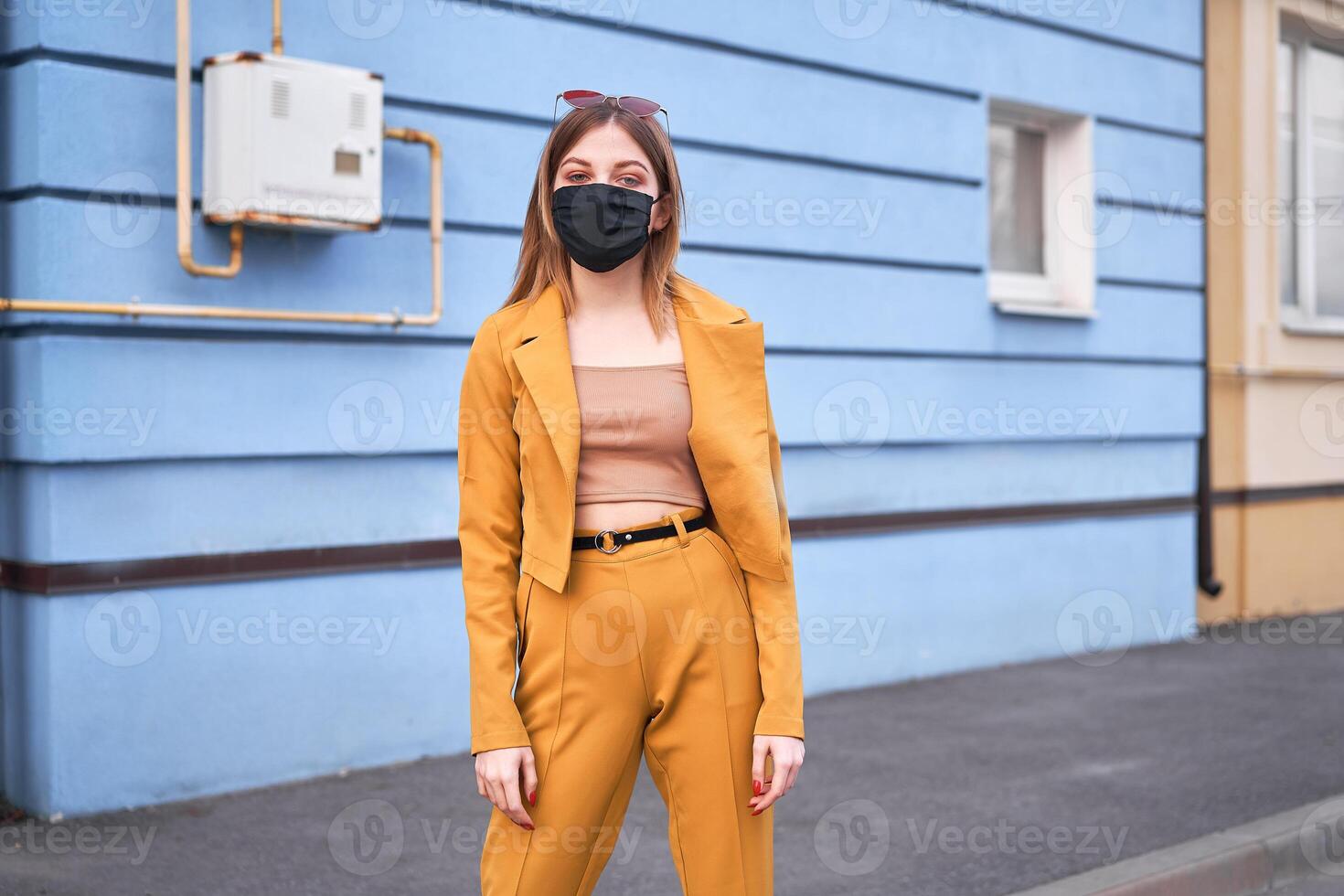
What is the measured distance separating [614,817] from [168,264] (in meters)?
3.15

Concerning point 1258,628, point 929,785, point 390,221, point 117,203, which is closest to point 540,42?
point 390,221

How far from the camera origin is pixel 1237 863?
4.50 metres

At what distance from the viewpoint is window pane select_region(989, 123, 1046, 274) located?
8.22 meters

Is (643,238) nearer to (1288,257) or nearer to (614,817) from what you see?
(614,817)

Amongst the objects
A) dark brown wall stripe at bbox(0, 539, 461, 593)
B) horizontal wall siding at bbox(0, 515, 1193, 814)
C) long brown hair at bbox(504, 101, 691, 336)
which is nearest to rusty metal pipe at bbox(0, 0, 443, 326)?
dark brown wall stripe at bbox(0, 539, 461, 593)

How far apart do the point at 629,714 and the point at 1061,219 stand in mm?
6656

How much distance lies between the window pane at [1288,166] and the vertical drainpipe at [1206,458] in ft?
3.67

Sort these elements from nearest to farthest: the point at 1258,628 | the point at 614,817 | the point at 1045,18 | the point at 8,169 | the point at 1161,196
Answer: the point at 614,817, the point at 8,169, the point at 1045,18, the point at 1161,196, the point at 1258,628

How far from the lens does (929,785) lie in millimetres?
5301

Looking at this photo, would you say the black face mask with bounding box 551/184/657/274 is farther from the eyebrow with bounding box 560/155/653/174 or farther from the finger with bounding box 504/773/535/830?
the finger with bounding box 504/773/535/830

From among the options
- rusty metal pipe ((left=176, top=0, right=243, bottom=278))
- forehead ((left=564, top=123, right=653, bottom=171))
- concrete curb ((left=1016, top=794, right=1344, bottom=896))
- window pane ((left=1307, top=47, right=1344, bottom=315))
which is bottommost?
concrete curb ((left=1016, top=794, right=1344, bottom=896))

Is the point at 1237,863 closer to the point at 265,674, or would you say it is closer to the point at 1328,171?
the point at 265,674

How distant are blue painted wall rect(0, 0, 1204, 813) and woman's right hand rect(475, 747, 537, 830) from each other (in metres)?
2.86

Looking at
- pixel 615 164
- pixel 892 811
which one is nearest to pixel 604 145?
pixel 615 164
